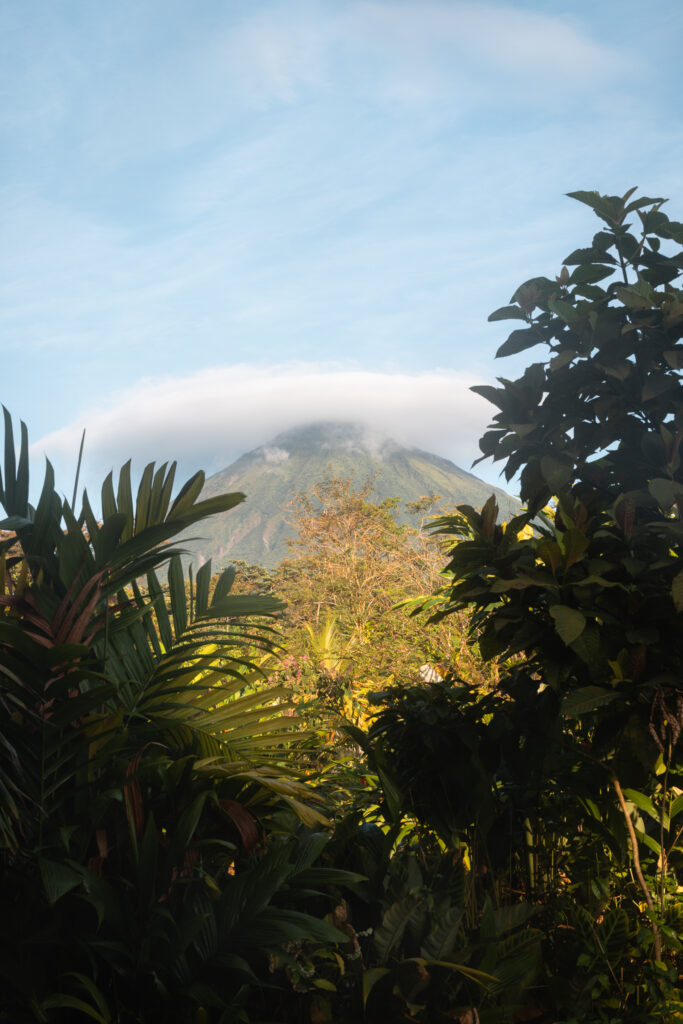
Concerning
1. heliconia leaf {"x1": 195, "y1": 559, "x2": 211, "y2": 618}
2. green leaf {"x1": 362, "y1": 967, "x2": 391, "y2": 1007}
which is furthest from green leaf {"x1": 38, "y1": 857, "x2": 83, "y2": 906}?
heliconia leaf {"x1": 195, "y1": 559, "x2": 211, "y2": 618}

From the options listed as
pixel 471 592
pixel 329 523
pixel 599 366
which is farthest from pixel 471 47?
pixel 329 523

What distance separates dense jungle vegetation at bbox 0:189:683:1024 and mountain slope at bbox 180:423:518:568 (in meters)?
64.8

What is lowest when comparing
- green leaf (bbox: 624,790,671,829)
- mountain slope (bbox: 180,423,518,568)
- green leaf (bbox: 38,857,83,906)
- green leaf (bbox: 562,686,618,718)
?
green leaf (bbox: 624,790,671,829)

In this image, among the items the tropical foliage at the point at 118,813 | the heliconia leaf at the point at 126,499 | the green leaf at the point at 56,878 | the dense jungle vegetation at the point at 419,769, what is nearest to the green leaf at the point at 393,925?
the dense jungle vegetation at the point at 419,769

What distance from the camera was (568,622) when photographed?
5.28 ft

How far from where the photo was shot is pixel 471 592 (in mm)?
1780

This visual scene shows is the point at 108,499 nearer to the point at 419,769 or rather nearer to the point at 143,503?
the point at 143,503

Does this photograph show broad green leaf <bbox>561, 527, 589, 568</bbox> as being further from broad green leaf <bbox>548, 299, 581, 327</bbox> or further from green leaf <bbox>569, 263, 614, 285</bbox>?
green leaf <bbox>569, 263, 614, 285</bbox>

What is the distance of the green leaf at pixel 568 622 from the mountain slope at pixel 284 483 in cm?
6529

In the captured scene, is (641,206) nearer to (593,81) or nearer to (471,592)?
(593,81)

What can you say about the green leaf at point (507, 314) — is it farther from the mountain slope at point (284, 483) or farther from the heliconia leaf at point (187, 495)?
the mountain slope at point (284, 483)

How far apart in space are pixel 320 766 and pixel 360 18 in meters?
2.76

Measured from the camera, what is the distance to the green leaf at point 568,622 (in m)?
1.58

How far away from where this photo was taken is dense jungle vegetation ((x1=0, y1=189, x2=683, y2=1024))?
1.68 meters
